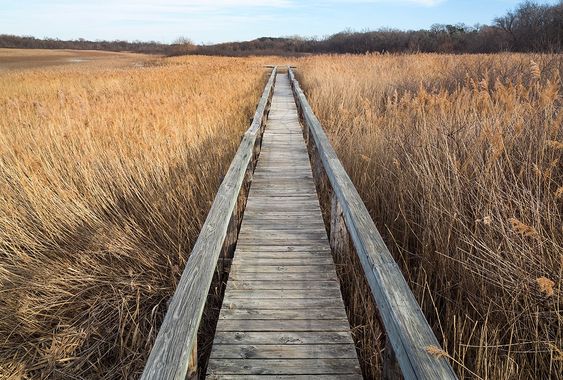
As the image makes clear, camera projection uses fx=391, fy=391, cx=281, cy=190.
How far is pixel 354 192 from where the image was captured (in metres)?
2.88

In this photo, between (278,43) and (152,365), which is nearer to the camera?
(152,365)

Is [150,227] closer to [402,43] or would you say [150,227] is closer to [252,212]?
[252,212]

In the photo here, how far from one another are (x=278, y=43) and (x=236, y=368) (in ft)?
208

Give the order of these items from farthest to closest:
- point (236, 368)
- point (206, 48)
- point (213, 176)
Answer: point (206, 48) < point (213, 176) < point (236, 368)

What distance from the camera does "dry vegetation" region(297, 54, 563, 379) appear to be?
68.1 inches

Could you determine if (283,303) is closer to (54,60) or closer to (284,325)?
(284,325)

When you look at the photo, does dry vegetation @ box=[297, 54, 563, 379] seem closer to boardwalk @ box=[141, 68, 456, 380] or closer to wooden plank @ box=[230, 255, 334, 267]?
boardwalk @ box=[141, 68, 456, 380]

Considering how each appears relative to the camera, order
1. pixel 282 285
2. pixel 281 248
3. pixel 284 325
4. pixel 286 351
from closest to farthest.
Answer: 1. pixel 286 351
2. pixel 284 325
3. pixel 282 285
4. pixel 281 248

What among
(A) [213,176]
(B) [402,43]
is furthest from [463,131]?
(B) [402,43]

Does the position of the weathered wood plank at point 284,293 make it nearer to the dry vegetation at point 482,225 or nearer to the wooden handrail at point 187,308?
the dry vegetation at point 482,225

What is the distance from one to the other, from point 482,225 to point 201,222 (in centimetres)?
222

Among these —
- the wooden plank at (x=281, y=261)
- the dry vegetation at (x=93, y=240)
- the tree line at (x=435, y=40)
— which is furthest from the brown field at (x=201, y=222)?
the tree line at (x=435, y=40)

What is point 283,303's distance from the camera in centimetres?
259

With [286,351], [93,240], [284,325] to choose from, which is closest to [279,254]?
[284,325]
